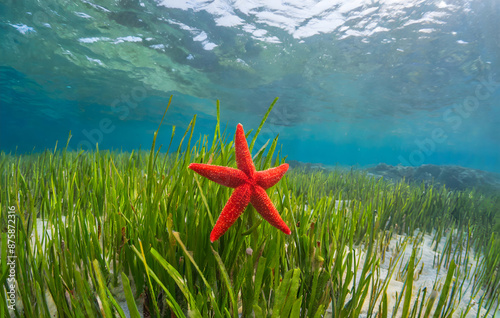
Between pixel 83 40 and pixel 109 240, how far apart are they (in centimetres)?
2149

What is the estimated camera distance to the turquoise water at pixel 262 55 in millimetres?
14898

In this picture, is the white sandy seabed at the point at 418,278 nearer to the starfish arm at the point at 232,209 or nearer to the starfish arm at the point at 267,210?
the starfish arm at the point at 267,210

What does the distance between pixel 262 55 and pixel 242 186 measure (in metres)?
20.0

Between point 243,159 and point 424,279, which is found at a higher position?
point 243,159

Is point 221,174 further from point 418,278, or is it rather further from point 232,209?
point 418,278

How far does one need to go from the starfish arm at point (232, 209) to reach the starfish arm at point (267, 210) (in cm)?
5

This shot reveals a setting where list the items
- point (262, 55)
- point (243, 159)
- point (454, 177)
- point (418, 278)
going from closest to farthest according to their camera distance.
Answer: point (243, 159), point (418, 278), point (454, 177), point (262, 55)

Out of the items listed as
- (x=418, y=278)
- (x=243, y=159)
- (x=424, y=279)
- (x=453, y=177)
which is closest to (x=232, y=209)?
(x=243, y=159)

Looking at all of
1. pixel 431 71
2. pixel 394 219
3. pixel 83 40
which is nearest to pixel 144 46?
pixel 83 40

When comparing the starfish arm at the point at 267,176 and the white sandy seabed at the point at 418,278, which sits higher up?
the starfish arm at the point at 267,176

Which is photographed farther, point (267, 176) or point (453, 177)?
point (453, 177)

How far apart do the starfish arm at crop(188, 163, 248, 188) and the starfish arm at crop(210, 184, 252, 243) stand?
0.05 metres

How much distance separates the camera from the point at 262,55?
19406 mm

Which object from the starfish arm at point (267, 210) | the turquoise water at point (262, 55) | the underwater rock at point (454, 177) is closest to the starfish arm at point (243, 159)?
the starfish arm at point (267, 210)
